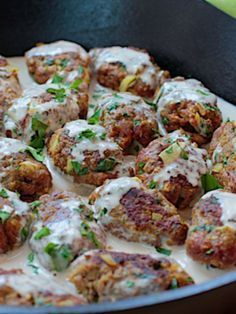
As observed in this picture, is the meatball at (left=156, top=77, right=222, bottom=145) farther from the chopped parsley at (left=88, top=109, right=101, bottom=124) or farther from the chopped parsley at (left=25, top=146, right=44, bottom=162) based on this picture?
the chopped parsley at (left=25, top=146, right=44, bottom=162)

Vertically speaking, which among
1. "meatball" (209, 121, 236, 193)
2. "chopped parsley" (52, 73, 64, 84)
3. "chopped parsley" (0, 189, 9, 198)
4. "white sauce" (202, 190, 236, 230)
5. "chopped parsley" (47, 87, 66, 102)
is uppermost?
"white sauce" (202, 190, 236, 230)

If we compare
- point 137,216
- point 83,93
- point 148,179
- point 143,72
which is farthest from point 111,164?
point 143,72

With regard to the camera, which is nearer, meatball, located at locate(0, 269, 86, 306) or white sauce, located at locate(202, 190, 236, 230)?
meatball, located at locate(0, 269, 86, 306)

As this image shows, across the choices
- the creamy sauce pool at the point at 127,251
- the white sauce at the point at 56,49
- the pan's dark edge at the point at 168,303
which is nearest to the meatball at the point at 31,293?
the creamy sauce pool at the point at 127,251

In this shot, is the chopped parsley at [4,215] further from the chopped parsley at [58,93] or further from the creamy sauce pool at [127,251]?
the chopped parsley at [58,93]

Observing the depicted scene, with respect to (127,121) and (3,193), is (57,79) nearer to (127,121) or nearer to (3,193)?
(127,121)

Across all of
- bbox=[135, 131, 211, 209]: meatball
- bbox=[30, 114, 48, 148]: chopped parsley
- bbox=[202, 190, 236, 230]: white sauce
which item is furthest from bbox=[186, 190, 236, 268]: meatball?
bbox=[30, 114, 48, 148]: chopped parsley

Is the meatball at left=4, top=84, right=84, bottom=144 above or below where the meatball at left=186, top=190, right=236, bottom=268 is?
below
